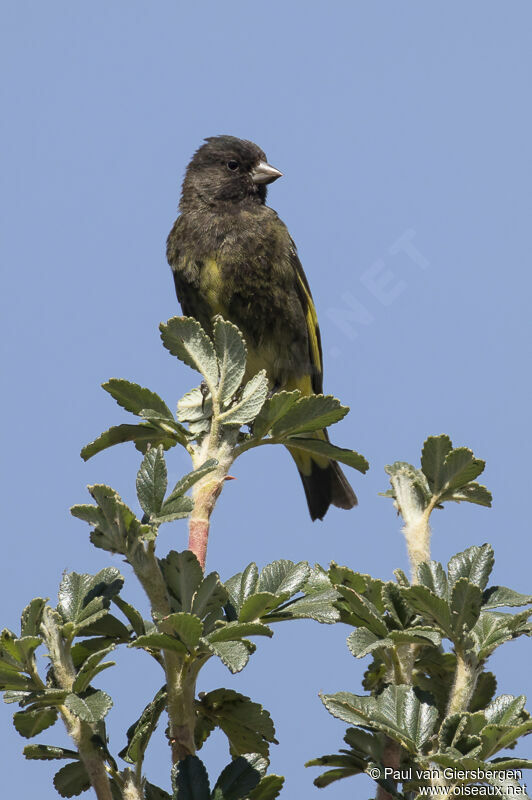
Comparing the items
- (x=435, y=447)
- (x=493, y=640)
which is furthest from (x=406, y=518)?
(x=493, y=640)

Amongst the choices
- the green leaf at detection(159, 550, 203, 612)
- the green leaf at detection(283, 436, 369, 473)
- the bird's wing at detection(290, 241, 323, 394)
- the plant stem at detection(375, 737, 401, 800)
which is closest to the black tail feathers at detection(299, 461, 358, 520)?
the bird's wing at detection(290, 241, 323, 394)

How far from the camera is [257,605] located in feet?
5.31

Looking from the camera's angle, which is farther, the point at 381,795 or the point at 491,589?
the point at 491,589

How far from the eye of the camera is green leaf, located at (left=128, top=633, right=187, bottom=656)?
1507mm

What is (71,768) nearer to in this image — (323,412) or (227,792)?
(227,792)

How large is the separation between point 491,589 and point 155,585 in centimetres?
67

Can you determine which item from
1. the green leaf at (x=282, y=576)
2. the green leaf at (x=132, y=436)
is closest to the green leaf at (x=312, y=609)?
the green leaf at (x=282, y=576)

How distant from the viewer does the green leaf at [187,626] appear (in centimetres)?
150

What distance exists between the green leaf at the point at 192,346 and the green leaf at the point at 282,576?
405mm

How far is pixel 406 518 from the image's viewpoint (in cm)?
197

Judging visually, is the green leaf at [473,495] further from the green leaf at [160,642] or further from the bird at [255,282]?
the bird at [255,282]

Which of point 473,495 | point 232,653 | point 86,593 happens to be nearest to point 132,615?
point 86,593

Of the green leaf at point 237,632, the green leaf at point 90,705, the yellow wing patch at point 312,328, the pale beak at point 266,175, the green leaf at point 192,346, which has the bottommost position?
the green leaf at point 90,705

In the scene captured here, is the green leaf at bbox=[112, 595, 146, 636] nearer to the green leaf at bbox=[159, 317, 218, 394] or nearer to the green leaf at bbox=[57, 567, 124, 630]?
the green leaf at bbox=[57, 567, 124, 630]
